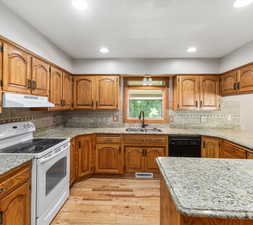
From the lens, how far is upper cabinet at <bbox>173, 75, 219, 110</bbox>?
3203mm

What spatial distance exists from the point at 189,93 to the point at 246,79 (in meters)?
0.97

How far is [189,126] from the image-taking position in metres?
3.51

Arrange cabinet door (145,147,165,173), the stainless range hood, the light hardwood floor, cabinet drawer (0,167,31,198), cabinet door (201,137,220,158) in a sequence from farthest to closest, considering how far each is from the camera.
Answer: cabinet door (145,147,165,173) → cabinet door (201,137,220,158) → the light hardwood floor → the stainless range hood → cabinet drawer (0,167,31,198)

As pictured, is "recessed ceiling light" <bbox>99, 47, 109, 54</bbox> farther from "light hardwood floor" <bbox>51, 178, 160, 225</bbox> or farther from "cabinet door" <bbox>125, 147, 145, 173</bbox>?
"light hardwood floor" <bbox>51, 178, 160, 225</bbox>

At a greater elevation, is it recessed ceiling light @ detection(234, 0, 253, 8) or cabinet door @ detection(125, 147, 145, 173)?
recessed ceiling light @ detection(234, 0, 253, 8)

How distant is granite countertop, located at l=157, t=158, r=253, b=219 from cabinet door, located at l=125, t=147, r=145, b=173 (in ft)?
5.51

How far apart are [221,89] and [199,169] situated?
263 cm

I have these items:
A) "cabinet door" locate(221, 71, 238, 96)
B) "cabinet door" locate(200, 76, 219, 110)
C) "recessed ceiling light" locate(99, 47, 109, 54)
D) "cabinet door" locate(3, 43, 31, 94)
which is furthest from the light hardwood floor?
"recessed ceiling light" locate(99, 47, 109, 54)

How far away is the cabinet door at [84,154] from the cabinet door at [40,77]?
0.98m

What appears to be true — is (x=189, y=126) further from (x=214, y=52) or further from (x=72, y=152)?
(x=72, y=152)

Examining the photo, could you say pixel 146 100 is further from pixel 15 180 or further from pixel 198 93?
pixel 15 180

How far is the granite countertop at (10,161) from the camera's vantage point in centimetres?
122

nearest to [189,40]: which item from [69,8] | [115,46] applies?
[115,46]

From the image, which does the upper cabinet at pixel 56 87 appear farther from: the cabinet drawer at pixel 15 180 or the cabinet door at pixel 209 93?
the cabinet door at pixel 209 93
